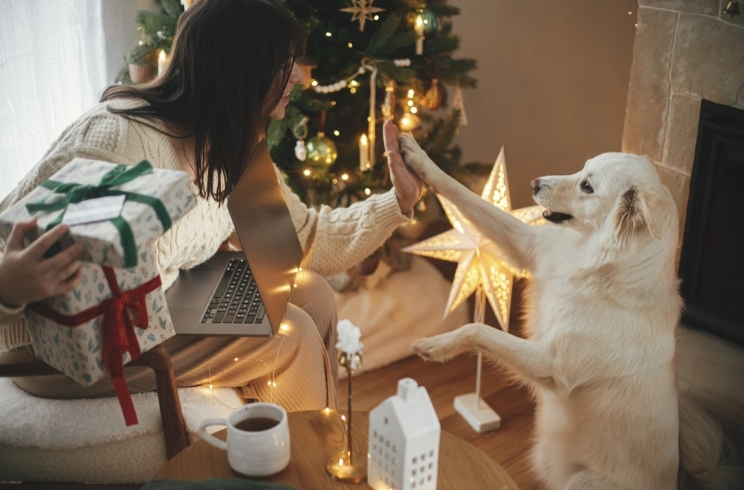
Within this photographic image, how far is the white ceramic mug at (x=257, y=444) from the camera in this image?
100cm

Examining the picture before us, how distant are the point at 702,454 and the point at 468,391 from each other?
0.79 metres

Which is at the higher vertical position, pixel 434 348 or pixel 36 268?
pixel 36 268

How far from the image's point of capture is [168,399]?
1.24 meters

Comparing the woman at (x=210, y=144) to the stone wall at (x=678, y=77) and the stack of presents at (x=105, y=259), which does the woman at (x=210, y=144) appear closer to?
the stack of presents at (x=105, y=259)

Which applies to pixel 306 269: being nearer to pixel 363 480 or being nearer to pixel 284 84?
pixel 284 84

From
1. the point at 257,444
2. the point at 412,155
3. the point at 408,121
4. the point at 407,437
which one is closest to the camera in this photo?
the point at 407,437

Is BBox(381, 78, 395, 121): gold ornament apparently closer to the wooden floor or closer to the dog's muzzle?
the dog's muzzle

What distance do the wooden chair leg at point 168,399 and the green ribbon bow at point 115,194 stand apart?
0.32m

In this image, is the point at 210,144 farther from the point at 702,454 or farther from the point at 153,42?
the point at 702,454

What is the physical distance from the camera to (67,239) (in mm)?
946

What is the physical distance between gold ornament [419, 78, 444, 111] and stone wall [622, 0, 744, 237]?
22.0 inches

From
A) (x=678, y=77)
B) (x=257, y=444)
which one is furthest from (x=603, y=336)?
(x=678, y=77)

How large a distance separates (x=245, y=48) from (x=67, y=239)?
1.81 ft

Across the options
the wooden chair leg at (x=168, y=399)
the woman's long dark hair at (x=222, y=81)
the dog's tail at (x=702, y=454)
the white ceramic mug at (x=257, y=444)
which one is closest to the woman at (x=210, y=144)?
the woman's long dark hair at (x=222, y=81)
